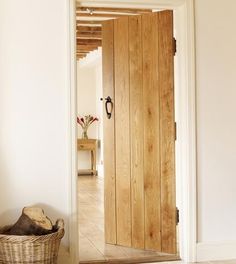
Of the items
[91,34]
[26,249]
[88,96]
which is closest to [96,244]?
[26,249]

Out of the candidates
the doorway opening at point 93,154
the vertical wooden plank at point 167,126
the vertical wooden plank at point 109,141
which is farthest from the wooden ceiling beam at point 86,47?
the vertical wooden plank at point 167,126

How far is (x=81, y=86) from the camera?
9.89 m

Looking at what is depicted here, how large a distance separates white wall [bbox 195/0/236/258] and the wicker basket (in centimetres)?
127

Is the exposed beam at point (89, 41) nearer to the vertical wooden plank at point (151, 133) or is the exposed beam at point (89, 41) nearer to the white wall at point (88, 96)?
the white wall at point (88, 96)

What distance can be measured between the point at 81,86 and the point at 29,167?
6847 mm

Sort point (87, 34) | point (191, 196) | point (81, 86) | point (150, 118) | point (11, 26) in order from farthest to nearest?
point (81, 86), point (87, 34), point (150, 118), point (191, 196), point (11, 26)

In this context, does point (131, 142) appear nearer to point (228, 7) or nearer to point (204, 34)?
point (204, 34)

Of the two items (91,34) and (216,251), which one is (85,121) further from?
(216,251)

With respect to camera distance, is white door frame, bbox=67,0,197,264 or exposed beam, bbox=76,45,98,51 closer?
white door frame, bbox=67,0,197,264

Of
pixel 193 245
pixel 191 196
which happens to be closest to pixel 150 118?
pixel 191 196

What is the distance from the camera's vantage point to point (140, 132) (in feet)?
12.1

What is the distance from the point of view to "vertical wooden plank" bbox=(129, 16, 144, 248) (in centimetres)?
370

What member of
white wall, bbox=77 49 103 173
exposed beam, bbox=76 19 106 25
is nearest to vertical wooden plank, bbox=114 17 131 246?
exposed beam, bbox=76 19 106 25

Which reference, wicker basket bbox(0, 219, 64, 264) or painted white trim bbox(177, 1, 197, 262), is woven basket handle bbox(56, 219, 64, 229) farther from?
painted white trim bbox(177, 1, 197, 262)
